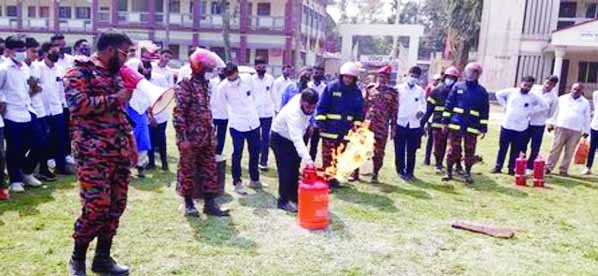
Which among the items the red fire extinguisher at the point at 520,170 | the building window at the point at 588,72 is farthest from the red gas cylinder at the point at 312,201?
the building window at the point at 588,72

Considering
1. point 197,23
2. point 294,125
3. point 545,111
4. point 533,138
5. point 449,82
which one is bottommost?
point 533,138

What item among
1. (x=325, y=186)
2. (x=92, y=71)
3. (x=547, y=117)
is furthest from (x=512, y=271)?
(x=547, y=117)

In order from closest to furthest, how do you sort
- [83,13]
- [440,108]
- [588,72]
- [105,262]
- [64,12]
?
[105,262] < [440,108] < [588,72] < [83,13] < [64,12]

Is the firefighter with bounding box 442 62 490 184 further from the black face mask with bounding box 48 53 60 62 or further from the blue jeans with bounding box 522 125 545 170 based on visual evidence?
the black face mask with bounding box 48 53 60 62

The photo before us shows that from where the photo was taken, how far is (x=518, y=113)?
29.2 ft

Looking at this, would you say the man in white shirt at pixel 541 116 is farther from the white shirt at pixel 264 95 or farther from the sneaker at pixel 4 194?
the sneaker at pixel 4 194

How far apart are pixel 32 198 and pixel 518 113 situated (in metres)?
7.50

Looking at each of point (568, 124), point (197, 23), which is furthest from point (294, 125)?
point (197, 23)

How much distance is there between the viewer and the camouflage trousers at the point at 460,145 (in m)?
8.14

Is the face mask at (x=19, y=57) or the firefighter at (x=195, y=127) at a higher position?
the face mask at (x=19, y=57)

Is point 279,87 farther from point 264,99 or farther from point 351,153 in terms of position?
point 351,153

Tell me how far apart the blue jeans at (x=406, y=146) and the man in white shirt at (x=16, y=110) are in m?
5.23

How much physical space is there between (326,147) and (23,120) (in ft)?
12.4

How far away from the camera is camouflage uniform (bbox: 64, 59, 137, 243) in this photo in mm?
3646
